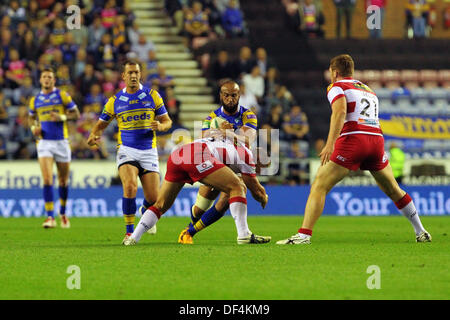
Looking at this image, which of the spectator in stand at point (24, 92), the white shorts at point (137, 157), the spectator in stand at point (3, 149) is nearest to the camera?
the white shorts at point (137, 157)

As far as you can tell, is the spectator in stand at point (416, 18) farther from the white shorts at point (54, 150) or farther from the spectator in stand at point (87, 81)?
the white shorts at point (54, 150)

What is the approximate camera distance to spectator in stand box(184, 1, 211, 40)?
93.2ft

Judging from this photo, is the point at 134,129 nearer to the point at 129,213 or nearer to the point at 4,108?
the point at 129,213

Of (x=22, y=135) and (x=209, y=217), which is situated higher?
(x=22, y=135)

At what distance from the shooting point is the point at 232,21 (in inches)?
1145

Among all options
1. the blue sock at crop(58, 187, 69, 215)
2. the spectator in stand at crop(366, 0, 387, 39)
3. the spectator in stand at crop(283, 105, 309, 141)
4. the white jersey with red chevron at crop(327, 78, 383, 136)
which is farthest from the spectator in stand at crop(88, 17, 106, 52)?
the white jersey with red chevron at crop(327, 78, 383, 136)

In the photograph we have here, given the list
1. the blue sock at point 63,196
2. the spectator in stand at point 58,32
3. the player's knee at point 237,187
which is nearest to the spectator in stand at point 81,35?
the spectator in stand at point 58,32

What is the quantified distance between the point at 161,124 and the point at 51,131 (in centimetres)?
469

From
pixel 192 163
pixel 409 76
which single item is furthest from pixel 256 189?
pixel 409 76

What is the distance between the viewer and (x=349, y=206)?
76.3 feet

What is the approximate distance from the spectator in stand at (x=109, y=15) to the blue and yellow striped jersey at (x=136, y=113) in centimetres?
1322

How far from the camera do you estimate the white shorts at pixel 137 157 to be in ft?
44.6

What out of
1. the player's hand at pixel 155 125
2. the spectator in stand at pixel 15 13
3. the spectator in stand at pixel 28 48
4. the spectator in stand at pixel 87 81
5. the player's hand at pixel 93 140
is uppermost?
the spectator in stand at pixel 15 13
